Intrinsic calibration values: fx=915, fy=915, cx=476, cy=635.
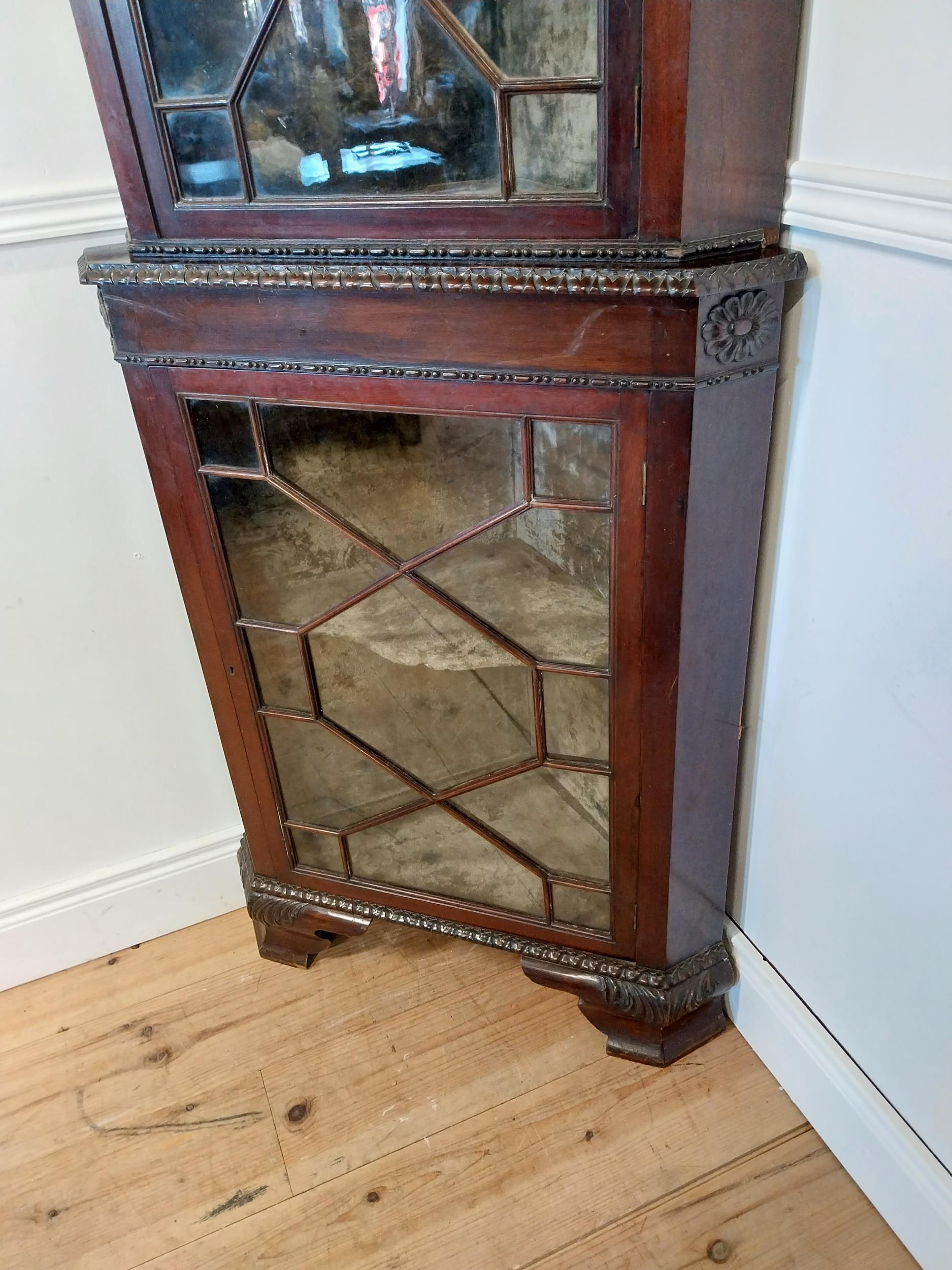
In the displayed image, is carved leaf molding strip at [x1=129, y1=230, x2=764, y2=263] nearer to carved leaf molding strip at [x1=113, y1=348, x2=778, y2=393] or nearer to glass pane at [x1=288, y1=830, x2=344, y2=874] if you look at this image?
carved leaf molding strip at [x1=113, y1=348, x2=778, y2=393]

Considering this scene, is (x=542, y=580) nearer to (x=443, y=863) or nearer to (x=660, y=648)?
(x=660, y=648)

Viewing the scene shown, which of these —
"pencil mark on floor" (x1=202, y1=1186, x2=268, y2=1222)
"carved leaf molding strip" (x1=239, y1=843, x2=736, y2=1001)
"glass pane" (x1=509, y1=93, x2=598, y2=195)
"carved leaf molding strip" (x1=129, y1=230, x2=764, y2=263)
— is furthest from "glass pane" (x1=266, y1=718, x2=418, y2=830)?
"glass pane" (x1=509, y1=93, x2=598, y2=195)

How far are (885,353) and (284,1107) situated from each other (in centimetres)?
102

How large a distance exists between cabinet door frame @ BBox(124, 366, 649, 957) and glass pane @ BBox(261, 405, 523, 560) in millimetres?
21

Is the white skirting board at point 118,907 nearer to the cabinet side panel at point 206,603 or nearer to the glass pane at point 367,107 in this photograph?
the cabinet side panel at point 206,603

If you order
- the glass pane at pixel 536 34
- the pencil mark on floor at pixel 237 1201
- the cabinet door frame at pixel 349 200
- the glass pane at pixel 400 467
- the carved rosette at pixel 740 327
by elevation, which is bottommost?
the pencil mark on floor at pixel 237 1201

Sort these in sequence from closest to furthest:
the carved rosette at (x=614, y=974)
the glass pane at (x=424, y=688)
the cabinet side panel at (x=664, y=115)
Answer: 1. the cabinet side panel at (x=664, y=115)
2. the glass pane at (x=424, y=688)
3. the carved rosette at (x=614, y=974)

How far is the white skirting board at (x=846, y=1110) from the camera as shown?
85 centimetres

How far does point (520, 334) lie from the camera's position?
0.74 metres

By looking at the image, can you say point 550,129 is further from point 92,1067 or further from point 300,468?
point 92,1067

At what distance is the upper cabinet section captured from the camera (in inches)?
25.2

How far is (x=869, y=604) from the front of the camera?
0.78 metres

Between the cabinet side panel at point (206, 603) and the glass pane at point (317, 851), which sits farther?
the glass pane at point (317, 851)

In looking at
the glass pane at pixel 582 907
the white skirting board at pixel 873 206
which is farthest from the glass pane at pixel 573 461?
the glass pane at pixel 582 907
